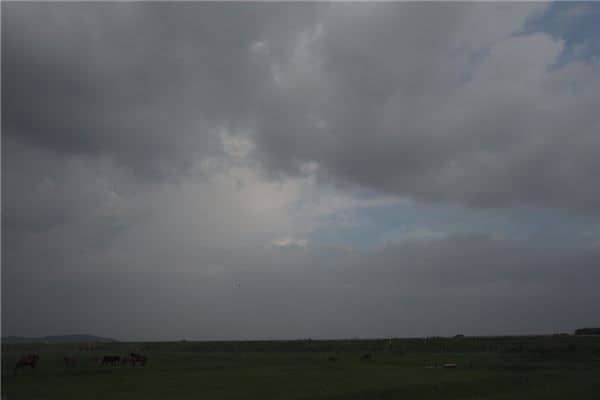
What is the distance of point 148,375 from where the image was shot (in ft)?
124

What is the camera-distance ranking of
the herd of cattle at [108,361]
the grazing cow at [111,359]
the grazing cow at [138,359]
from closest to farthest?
1. the herd of cattle at [108,361]
2. the grazing cow at [138,359]
3. the grazing cow at [111,359]

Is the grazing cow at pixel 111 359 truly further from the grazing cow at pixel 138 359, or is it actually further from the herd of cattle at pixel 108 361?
the grazing cow at pixel 138 359

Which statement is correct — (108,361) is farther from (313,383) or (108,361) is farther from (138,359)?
(313,383)

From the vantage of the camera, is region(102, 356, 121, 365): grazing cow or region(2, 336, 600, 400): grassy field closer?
region(2, 336, 600, 400): grassy field

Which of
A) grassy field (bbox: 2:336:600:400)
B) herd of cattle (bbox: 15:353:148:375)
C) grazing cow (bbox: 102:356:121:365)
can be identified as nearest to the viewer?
grassy field (bbox: 2:336:600:400)

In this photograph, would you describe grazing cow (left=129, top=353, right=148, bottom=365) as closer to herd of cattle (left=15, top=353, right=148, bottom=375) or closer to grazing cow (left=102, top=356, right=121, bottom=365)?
herd of cattle (left=15, top=353, right=148, bottom=375)

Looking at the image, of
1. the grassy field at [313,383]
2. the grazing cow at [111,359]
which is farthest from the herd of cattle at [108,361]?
the grassy field at [313,383]

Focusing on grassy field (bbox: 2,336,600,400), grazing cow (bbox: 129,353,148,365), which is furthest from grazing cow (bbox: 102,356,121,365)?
grassy field (bbox: 2,336,600,400)

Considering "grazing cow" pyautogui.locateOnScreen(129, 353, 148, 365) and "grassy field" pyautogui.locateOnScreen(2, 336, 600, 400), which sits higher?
"grazing cow" pyautogui.locateOnScreen(129, 353, 148, 365)

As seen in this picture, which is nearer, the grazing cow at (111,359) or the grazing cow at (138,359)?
the grazing cow at (138,359)

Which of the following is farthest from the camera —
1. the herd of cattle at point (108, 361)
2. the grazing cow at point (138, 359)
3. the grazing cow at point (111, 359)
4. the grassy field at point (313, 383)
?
the grazing cow at point (111, 359)

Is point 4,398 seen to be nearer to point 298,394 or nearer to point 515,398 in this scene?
point 298,394

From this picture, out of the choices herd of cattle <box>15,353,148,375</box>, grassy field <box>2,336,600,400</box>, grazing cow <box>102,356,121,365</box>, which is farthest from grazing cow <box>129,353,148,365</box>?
grassy field <box>2,336,600,400</box>

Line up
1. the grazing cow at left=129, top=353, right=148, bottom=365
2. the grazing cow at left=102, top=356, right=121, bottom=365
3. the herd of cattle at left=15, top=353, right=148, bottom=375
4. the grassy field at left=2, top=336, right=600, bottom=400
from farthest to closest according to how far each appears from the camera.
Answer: the grazing cow at left=102, top=356, right=121, bottom=365
the grazing cow at left=129, top=353, right=148, bottom=365
the herd of cattle at left=15, top=353, right=148, bottom=375
the grassy field at left=2, top=336, right=600, bottom=400
